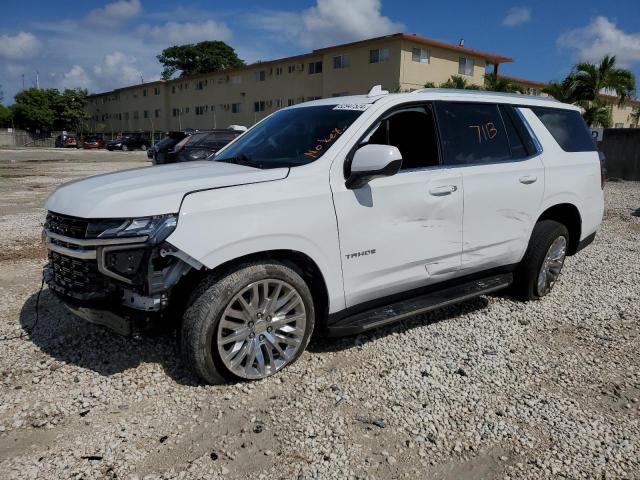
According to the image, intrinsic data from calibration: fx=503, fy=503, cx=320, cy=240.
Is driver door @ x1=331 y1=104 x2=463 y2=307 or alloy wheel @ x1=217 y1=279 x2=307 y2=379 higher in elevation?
driver door @ x1=331 y1=104 x2=463 y2=307

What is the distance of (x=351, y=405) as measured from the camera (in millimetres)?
3086

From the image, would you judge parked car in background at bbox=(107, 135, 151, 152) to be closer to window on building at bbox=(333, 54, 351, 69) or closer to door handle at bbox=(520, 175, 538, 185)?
window on building at bbox=(333, 54, 351, 69)

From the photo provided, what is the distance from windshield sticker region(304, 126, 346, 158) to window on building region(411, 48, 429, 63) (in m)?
31.0

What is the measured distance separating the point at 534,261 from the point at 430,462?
2.70 m

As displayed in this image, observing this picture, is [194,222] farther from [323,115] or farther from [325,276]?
[323,115]

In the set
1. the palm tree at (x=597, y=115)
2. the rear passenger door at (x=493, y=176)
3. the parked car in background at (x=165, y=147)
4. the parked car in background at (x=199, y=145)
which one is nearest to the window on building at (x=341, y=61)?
the palm tree at (x=597, y=115)

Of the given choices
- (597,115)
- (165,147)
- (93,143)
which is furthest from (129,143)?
(597,115)

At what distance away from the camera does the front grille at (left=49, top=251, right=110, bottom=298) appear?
2.91 meters

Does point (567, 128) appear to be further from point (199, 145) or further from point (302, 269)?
point (199, 145)

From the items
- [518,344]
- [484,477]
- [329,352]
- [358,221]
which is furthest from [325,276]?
[518,344]

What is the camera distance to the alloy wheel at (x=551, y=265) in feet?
15.9

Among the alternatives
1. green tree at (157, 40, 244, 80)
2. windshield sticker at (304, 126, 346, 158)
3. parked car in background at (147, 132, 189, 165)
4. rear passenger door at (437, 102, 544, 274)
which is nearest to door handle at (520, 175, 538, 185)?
rear passenger door at (437, 102, 544, 274)

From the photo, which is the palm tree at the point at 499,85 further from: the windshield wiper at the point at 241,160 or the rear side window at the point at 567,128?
the windshield wiper at the point at 241,160

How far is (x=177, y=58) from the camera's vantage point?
244 ft
